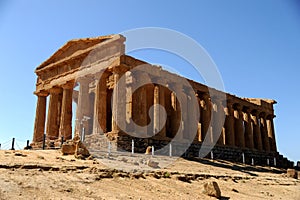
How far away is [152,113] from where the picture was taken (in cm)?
3034

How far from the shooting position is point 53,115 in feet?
98.0

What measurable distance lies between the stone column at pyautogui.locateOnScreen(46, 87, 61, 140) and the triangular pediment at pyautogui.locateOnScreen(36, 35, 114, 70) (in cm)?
319

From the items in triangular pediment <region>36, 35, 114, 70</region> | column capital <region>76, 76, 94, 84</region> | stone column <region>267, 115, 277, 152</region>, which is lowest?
stone column <region>267, 115, 277, 152</region>

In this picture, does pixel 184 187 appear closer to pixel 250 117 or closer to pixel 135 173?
pixel 135 173

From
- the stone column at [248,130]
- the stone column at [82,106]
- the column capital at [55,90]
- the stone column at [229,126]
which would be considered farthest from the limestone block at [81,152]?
the stone column at [248,130]

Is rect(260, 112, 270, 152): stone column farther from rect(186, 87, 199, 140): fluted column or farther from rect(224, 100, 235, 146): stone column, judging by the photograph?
rect(186, 87, 199, 140): fluted column

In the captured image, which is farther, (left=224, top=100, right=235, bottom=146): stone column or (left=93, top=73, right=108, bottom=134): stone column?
(left=224, top=100, right=235, bottom=146): stone column

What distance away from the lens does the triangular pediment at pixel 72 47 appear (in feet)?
87.4

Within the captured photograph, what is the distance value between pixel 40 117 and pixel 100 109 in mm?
8293

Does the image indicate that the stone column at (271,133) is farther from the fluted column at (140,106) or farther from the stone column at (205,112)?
the fluted column at (140,106)

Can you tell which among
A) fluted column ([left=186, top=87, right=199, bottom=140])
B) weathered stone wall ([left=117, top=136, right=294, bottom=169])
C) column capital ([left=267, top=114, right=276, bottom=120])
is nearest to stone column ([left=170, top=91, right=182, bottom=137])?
fluted column ([left=186, top=87, right=199, bottom=140])

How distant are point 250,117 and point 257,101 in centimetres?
309

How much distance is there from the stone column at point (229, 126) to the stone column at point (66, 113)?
57.8 ft

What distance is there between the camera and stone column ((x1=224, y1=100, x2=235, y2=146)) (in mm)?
35334
